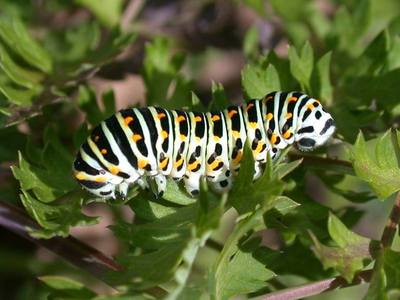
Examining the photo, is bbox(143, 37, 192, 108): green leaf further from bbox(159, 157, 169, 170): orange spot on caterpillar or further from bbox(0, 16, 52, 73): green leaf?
bbox(159, 157, 169, 170): orange spot on caterpillar

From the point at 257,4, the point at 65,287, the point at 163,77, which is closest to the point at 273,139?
the point at 163,77

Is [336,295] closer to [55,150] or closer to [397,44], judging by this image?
[397,44]

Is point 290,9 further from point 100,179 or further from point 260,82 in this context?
point 100,179

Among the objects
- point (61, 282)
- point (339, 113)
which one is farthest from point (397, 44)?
point (61, 282)

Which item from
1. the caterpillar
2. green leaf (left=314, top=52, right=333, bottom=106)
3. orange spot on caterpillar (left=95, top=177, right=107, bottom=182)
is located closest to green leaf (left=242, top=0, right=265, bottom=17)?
green leaf (left=314, top=52, right=333, bottom=106)

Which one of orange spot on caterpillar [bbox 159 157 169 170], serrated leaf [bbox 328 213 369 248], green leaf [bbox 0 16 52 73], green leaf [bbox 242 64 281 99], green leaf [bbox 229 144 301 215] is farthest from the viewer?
green leaf [bbox 0 16 52 73]
